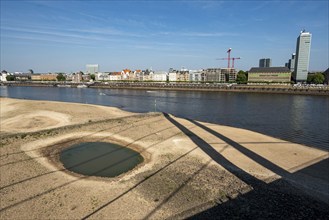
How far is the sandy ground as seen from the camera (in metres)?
8.12

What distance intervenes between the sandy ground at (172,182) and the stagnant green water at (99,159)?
706 mm

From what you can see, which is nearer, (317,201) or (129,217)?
(129,217)

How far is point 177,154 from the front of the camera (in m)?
14.4

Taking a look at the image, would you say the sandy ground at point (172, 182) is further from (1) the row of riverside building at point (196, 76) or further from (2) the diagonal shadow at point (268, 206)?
(1) the row of riverside building at point (196, 76)

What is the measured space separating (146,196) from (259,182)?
5651 millimetres

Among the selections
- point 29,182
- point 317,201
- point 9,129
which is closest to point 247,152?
point 317,201

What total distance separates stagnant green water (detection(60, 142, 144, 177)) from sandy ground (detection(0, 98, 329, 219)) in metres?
0.71

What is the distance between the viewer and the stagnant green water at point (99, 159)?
→ 12.6m

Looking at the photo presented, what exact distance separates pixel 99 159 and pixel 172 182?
6181 millimetres

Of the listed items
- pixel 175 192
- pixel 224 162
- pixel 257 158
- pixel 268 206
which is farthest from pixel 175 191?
pixel 257 158

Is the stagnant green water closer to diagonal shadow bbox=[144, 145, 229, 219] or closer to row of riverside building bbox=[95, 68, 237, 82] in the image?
diagonal shadow bbox=[144, 145, 229, 219]

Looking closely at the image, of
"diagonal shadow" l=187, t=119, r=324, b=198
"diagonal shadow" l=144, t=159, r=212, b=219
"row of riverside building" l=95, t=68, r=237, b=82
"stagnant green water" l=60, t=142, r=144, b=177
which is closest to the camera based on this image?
"diagonal shadow" l=144, t=159, r=212, b=219

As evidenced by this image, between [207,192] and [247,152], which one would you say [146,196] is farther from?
[247,152]

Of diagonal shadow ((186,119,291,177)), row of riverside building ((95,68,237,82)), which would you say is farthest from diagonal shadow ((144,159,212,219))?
row of riverside building ((95,68,237,82))
